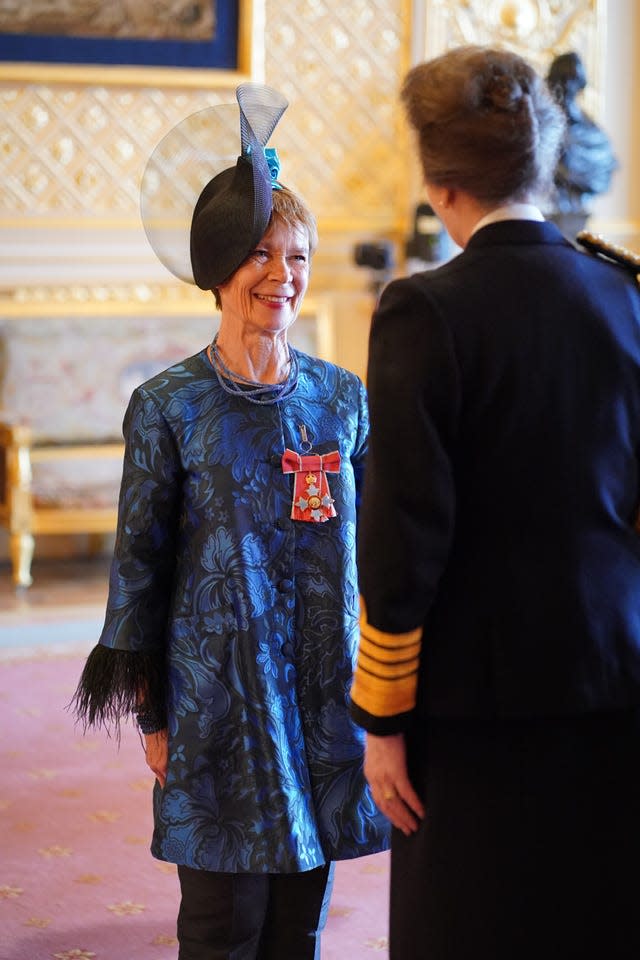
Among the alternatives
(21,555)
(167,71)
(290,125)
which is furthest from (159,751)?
(290,125)

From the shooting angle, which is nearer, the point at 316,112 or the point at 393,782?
the point at 393,782

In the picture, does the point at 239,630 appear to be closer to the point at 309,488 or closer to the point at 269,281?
the point at 309,488

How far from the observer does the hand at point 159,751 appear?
6.81 feet

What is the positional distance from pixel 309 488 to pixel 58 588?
164 inches

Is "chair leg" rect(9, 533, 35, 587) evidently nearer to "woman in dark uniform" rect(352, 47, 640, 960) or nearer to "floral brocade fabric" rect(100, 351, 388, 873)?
"floral brocade fabric" rect(100, 351, 388, 873)

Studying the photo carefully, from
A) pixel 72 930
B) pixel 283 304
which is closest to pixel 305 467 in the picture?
pixel 283 304

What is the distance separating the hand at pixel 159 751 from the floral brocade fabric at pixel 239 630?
5cm

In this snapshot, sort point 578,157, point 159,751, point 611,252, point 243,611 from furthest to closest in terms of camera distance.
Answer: point 578,157 → point 159,751 → point 243,611 → point 611,252

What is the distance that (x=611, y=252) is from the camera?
165 cm

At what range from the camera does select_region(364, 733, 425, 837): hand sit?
1.59 metres

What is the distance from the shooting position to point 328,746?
202 centimetres

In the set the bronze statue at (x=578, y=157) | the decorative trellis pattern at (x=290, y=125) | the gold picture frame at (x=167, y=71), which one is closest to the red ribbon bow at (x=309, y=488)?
the bronze statue at (x=578, y=157)

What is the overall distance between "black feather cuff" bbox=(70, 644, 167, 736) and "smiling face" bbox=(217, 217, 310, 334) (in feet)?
1.79

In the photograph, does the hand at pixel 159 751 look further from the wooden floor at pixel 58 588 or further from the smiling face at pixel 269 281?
the wooden floor at pixel 58 588
